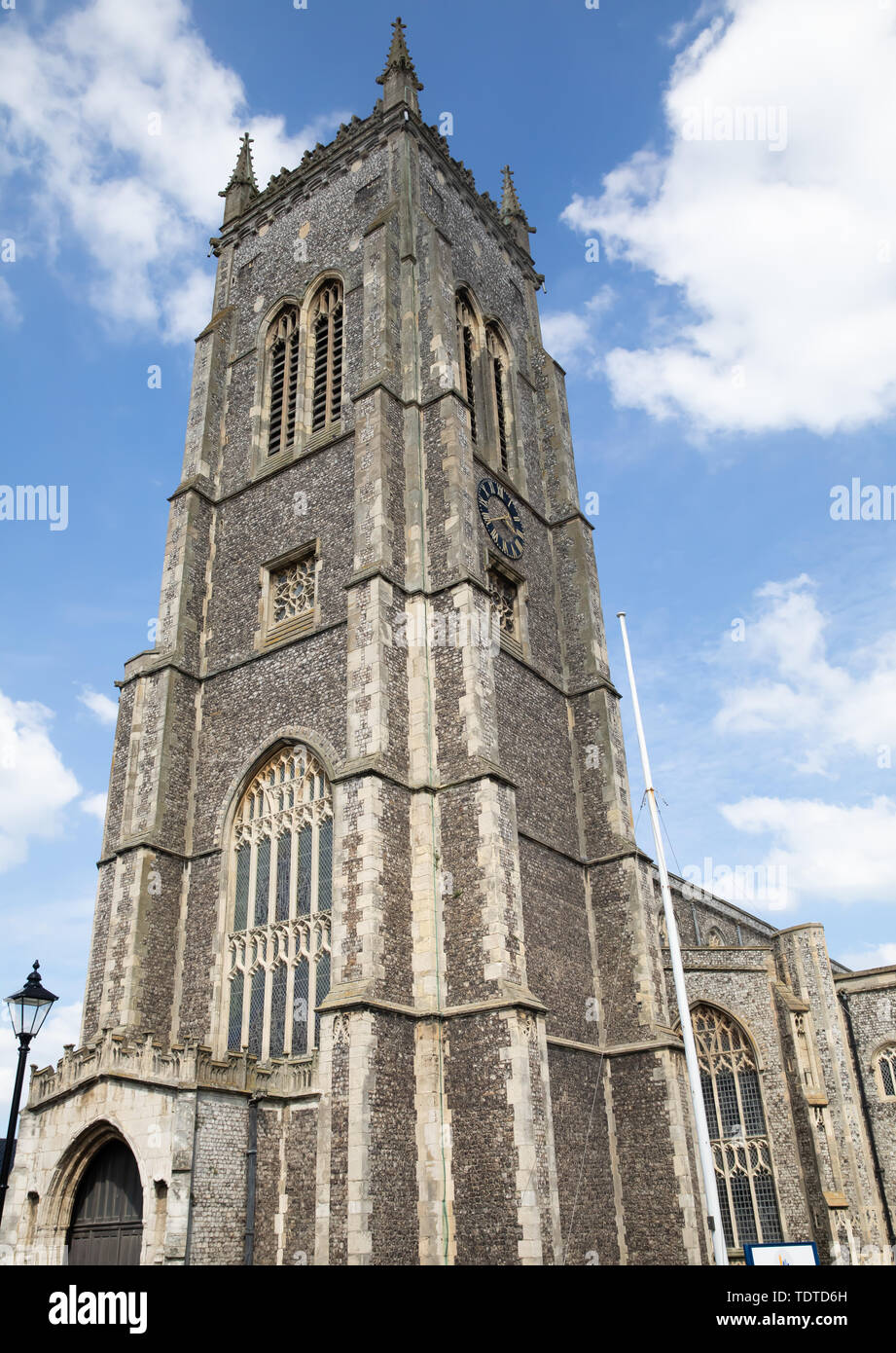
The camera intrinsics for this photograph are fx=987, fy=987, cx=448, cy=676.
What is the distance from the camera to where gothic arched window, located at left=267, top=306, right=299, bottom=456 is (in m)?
24.0

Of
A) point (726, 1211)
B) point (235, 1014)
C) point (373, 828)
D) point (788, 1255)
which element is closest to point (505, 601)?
point (373, 828)

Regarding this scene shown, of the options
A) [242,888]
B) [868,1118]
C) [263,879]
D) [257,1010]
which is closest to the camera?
[257,1010]

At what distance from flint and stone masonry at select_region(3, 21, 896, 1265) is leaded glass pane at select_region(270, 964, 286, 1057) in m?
0.25

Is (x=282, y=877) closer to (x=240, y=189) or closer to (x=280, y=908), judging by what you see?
(x=280, y=908)

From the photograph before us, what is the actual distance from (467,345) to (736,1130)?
1944cm

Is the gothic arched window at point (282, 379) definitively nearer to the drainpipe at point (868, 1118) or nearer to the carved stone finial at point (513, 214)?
the carved stone finial at point (513, 214)

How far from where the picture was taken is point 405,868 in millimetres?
16328

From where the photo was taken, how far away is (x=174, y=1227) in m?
13.0

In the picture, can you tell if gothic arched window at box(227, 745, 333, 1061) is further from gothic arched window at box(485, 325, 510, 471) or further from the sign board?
gothic arched window at box(485, 325, 510, 471)

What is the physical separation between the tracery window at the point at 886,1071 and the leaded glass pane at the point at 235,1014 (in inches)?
734

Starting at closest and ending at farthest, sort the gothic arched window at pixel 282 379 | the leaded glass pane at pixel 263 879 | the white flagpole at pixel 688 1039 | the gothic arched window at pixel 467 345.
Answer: the white flagpole at pixel 688 1039
the leaded glass pane at pixel 263 879
the gothic arched window at pixel 467 345
the gothic arched window at pixel 282 379

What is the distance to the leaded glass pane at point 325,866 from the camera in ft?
57.2

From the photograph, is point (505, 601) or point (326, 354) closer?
point (505, 601)

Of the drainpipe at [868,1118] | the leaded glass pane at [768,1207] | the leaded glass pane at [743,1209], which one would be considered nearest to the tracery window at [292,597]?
the leaded glass pane at [743,1209]
